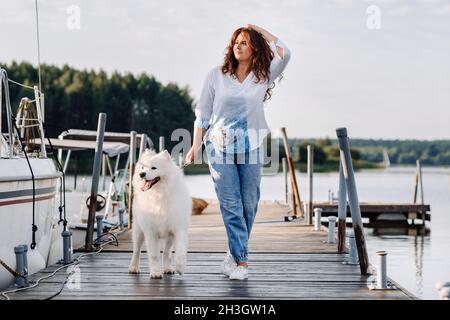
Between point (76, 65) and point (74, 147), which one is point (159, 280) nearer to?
point (74, 147)

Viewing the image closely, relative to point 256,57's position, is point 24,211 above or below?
below

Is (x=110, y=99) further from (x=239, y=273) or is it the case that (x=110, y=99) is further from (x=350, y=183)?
(x=350, y=183)

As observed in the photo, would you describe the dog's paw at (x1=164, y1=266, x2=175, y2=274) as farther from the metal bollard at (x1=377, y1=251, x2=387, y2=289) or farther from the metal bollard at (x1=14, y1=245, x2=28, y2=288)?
the metal bollard at (x1=377, y1=251, x2=387, y2=289)

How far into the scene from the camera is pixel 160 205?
588 cm

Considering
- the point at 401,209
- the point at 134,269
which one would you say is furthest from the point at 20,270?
the point at 401,209

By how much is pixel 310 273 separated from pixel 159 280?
1.40 meters

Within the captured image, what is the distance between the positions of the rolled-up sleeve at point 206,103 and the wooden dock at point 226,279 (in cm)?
133

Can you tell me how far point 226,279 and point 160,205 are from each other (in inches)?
33.5

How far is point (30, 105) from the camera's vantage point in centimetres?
934

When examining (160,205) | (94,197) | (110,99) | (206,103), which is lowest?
(94,197)

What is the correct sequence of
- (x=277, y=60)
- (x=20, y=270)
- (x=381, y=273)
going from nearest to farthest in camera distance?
1. (x=381, y=273)
2. (x=20, y=270)
3. (x=277, y=60)

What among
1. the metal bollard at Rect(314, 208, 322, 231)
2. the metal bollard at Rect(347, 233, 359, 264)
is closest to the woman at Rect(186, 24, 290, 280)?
the metal bollard at Rect(347, 233, 359, 264)

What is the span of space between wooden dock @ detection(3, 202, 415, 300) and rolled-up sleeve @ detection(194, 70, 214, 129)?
1328 millimetres
